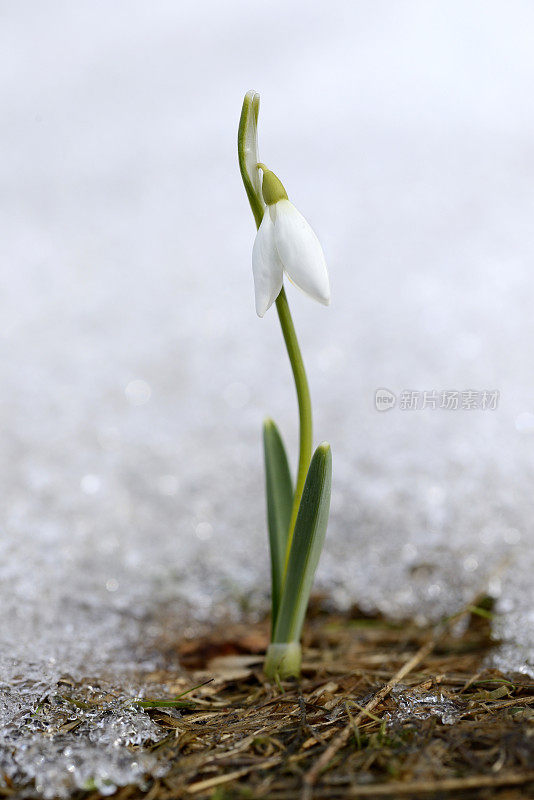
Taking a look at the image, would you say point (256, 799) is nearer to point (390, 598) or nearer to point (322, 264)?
point (322, 264)

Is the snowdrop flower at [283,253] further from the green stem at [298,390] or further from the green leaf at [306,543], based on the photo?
the green leaf at [306,543]

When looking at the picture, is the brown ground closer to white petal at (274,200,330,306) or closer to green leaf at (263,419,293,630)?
green leaf at (263,419,293,630)

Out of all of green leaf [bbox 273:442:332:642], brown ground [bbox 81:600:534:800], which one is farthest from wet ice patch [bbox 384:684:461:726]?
green leaf [bbox 273:442:332:642]

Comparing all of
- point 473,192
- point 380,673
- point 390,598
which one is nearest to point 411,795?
point 380,673

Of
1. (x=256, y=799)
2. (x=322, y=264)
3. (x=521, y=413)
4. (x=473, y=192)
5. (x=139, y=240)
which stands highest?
(x=473, y=192)

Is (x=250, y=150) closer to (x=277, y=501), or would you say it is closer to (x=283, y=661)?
(x=277, y=501)

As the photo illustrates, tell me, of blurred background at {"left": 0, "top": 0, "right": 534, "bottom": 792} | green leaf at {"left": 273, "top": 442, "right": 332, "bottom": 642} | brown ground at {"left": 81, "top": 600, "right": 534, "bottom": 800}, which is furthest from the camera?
blurred background at {"left": 0, "top": 0, "right": 534, "bottom": 792}

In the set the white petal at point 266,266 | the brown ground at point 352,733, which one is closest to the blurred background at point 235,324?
the brown ground at point 352,733
